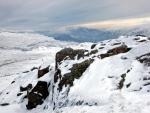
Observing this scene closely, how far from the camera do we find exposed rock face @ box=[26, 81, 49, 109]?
51.4 m

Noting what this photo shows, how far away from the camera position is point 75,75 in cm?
4528

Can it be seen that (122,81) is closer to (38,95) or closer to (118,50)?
(118,50)

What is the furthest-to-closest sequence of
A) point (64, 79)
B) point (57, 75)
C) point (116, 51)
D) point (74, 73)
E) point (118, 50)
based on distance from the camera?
point (57, 75) < point (118, 50) < point (116, 51) < point (64, 79) < point (74, 73)

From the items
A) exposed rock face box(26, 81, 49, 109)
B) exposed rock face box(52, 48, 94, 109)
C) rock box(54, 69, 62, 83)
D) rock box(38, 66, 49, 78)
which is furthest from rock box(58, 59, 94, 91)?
rock box(38, 66, 49, 78)

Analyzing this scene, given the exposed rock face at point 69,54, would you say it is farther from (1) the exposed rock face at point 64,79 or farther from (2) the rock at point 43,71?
(2) the rock at point 43,71

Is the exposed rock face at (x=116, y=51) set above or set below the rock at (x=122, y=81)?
above

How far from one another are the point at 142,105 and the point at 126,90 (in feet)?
16.9

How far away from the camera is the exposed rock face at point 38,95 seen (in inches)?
2023

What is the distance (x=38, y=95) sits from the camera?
170 ft

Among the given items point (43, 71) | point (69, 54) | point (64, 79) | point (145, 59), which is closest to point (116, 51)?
point (145, 59)

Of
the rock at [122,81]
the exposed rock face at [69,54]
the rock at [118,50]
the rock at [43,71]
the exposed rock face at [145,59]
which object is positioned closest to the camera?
the rock at [122,81]

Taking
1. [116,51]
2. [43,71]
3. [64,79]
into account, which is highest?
[116,51]

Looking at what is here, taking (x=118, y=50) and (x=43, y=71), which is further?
(x=43, y=71)

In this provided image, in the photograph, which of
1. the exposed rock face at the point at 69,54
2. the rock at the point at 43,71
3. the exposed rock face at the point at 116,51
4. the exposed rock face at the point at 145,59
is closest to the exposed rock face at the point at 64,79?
the exposed rock face at the point at 69,54
